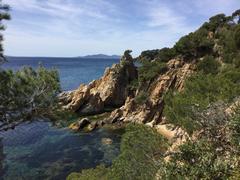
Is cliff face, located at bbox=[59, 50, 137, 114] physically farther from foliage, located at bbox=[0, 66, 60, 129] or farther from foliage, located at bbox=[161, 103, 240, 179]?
foliage, located at bbox=[161, 103, 240, 179]

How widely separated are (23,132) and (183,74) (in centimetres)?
2677

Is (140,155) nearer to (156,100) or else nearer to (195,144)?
(195,144)

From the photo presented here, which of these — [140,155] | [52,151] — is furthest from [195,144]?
[52,151]

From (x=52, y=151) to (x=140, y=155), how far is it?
2789cm

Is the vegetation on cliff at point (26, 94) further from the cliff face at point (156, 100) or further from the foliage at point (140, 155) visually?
the cliff face at point (156, 100)

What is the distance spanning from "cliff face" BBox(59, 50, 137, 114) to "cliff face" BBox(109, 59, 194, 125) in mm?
5552

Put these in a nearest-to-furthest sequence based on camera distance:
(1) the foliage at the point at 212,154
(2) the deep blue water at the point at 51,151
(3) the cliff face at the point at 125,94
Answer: (1) the foliage at the point at 212,154 < (2) the deep blue water at the point at 51,151 < (3) the cliff face at the point at 125,94

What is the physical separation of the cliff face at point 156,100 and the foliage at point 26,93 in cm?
3560

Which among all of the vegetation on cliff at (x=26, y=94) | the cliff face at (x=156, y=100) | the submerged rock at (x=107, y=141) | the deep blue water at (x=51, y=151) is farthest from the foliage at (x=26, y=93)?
the cliff face at (x=156, y=100)

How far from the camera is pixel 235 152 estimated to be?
14391mm

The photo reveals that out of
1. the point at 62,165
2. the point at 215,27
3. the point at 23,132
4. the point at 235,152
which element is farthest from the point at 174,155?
the point at 215,27

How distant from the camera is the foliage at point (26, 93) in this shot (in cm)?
1390

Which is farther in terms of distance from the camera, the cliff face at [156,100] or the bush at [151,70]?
the bush at [151,70]

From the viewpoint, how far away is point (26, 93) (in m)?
14.8
